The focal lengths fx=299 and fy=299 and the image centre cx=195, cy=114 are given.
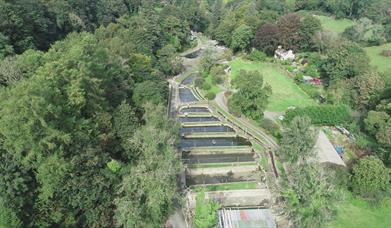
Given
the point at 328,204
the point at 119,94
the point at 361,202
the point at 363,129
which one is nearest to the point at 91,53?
the point at 119,94

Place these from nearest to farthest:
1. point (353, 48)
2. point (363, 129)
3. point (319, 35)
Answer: point (363, 129) < point (353, 48) < point (319, 35)

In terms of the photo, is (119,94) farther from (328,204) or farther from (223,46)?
(223,46)

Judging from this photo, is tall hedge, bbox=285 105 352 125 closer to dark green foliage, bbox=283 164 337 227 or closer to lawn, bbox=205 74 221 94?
lawn, bbox=205 74 221 94

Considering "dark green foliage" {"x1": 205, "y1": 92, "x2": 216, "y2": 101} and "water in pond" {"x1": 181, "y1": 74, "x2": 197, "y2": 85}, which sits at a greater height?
"dark green foliage" {"x1": 205, "y1": 92, "x2": 216, "y2": 101}

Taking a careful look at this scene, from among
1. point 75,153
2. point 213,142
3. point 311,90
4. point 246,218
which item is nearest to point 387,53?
point 311,90

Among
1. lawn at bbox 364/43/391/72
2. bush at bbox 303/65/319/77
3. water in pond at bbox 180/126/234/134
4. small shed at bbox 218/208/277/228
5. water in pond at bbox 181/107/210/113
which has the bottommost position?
lawn at bbox 364/43/391/72

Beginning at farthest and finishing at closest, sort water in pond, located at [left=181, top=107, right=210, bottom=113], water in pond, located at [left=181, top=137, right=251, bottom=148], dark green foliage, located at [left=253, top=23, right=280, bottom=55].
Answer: dark green foliage, located at [left=253, top=23, right=280, bottom=55] → water in pond, located at [left=181, top=107, right=210, bottom=113] → water in pond, located at [left=181, top=137, right=251, bottom=148]

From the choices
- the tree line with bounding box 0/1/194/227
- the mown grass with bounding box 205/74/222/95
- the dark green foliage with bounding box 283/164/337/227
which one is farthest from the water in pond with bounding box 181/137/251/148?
the dark green foliage with bounding box 283/164/337/227
